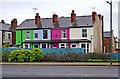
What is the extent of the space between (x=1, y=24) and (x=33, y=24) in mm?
14680

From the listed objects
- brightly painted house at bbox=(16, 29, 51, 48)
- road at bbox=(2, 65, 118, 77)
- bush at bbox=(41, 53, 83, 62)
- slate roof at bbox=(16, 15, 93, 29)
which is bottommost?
road at bbox=(2, 65, 118, 77)

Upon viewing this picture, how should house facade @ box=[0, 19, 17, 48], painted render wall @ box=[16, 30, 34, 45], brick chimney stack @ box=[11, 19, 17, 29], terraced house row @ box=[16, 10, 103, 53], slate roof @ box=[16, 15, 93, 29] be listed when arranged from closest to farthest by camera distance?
1. terraced house row @ box=[16, 10, 103, 53]
2. slate roof @ box=[16, 15, 93, 29]
3. painted render wall @ box=[16, 30, 34, 45]
4. house facade @ box=[0, 19, 17, 48]
5. brick chimney stack @ box=[11, 19, 17, 29]

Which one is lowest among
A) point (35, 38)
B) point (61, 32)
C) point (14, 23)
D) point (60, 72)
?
point (60, 72)

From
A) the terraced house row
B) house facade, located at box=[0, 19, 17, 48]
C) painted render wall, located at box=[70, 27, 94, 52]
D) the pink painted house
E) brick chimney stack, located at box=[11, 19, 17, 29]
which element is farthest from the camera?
brick chimney stack, located at box=[11, 19, 17, 29]

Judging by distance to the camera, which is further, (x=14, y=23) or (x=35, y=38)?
(x=14, y=23)

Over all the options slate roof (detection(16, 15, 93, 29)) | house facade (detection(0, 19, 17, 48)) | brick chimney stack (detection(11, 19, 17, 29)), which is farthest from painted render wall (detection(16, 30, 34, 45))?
brick chimney stack (detection(11, 19, 17, 29))

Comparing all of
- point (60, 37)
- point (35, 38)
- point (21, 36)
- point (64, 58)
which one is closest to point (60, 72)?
point (64, 58)

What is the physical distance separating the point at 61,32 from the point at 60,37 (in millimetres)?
925

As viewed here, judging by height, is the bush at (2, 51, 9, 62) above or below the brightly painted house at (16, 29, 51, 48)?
below

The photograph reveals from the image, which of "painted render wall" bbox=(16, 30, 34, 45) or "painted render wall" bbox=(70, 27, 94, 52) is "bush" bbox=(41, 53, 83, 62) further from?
"painted render wall" bbox=(16, 30, 34, 45)

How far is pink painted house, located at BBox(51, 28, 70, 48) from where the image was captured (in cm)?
5275

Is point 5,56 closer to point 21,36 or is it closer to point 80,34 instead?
point 80,34

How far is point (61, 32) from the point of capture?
5394cm

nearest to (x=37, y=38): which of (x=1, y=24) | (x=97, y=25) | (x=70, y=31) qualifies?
(x=70, y=31)
